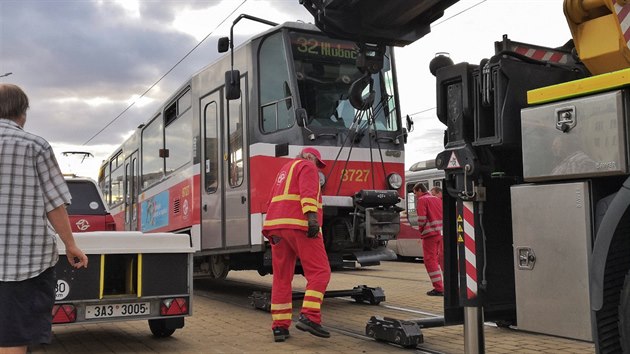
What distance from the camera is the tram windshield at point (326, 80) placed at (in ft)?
26.9

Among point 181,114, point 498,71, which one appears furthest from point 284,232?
point 181,114

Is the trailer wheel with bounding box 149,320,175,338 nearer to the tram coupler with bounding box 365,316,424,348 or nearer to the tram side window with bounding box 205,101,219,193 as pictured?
the tram coupler with bounding box 365,316,424,348

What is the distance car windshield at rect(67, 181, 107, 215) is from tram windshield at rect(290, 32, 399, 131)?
10.9 ft

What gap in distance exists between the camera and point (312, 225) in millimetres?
5945

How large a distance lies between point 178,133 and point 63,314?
6.25 meters

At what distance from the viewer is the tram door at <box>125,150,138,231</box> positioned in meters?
14.6

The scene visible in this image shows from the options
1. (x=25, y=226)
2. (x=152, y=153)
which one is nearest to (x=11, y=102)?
(x=25, y=226)

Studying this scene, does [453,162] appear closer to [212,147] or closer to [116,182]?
[212,147]

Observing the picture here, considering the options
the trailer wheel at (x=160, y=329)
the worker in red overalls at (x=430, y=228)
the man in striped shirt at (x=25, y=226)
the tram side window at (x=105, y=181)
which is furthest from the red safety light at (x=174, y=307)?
the tram side window at (x=105, y=181)

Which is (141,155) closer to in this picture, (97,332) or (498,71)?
(97,332)

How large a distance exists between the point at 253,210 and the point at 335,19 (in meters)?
3.39

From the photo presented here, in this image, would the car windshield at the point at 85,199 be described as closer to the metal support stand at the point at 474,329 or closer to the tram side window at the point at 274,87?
the tram side window at the point at 274,87

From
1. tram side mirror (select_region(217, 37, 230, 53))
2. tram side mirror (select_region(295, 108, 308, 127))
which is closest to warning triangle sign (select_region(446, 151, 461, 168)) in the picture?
tram side mirror (select_region(295, 108, 308, 127))

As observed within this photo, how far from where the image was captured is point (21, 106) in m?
3.42
